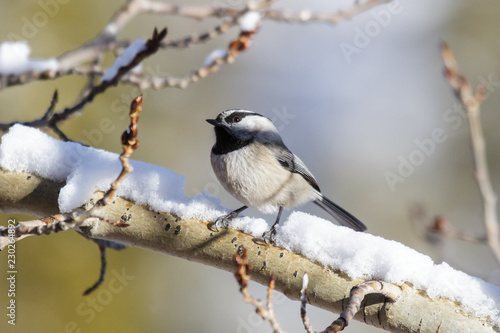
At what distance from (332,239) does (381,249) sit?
23 centimetres

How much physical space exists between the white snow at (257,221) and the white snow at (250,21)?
3.26ft

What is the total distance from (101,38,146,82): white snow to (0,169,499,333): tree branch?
2.31ft

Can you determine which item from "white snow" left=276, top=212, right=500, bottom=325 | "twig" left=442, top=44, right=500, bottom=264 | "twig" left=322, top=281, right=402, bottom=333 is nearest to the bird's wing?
"white snow" left=276, top=212, right=500, bottom=325

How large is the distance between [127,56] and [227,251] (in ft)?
3.46

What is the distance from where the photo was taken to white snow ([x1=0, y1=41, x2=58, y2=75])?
172cm

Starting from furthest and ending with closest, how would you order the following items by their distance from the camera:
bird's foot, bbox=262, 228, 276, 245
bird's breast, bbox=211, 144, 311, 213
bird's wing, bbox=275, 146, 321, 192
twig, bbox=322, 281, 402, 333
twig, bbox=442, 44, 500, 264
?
bird's wing, bbox=275, 146, 321, 192 < bird's breast, bbox=211, 144, 311, 213 < bird's foot, bbox=262, 228, 276, 245 < twig, bbox=322, 281, 402, 333 < twig, bbox=442, 44, 500, 264

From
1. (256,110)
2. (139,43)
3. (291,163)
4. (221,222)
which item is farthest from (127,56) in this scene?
(256,110)

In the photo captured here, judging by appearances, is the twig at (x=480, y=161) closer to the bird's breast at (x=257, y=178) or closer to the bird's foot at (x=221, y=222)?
the bird's foot at (x=221, y=222)

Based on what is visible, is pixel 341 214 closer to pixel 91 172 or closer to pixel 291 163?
pixel 291 163

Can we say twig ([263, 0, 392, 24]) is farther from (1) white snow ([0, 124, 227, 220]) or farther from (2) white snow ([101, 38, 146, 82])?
(1) white snow ([0, 124, 227, 220])

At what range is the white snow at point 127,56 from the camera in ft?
5.79

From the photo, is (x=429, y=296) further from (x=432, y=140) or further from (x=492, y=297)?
(x=432, y=140)

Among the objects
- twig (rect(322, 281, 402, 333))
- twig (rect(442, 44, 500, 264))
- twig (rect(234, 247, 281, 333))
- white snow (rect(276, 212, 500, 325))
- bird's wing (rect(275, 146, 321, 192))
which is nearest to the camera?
twig (rect(442, 44, 500, 264))

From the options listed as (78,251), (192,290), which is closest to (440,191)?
(192,290)
